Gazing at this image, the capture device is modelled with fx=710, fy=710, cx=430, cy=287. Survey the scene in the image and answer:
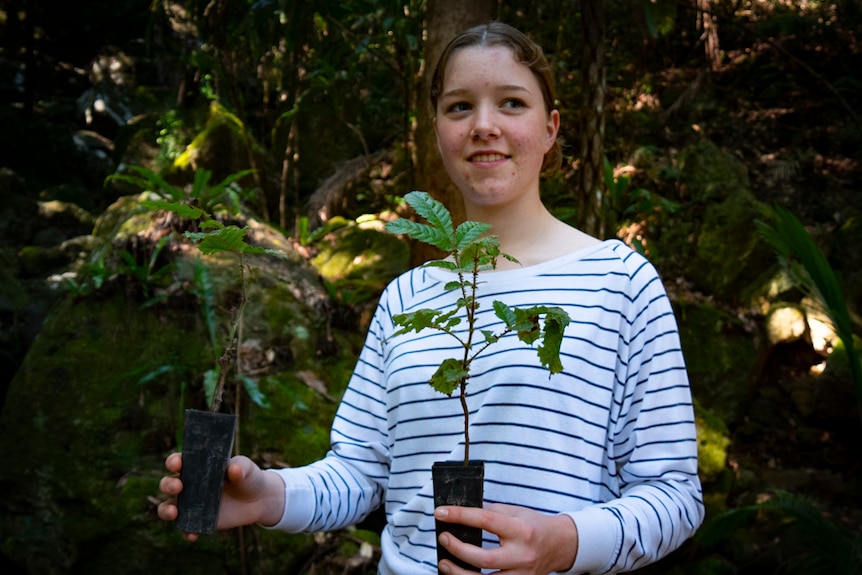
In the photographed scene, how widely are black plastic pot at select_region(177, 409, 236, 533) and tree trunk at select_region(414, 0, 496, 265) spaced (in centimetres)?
172

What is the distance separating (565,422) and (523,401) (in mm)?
86

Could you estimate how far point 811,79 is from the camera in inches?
348

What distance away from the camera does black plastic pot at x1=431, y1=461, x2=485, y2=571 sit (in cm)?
104

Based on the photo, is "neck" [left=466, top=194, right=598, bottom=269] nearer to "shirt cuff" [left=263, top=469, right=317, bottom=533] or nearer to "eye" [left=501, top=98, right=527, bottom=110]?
"eye" [left=501, top=98, right=527, bottom=110]

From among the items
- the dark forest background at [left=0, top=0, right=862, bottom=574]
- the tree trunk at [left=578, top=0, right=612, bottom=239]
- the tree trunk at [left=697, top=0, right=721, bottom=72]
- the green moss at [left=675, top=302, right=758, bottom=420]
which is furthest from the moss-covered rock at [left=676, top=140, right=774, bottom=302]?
the tree trunk at [left=578, top=0, right=612, bottom=239]

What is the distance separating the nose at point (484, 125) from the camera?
1414mm

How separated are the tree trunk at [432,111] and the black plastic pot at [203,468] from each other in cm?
172

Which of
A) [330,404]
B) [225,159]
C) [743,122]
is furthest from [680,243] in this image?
[225,159]

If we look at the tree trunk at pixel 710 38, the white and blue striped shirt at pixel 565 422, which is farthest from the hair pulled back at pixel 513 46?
the tree trunk at pixel 710 38

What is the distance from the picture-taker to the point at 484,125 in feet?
4.64

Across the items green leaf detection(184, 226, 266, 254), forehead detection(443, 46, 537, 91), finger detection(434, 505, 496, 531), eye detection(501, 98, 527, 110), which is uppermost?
forehead detection(443, 46, 537, 91)

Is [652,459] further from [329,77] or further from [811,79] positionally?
[811,79]

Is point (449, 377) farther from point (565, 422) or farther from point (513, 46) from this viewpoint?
point (513, 46)

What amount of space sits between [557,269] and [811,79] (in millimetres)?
9007
